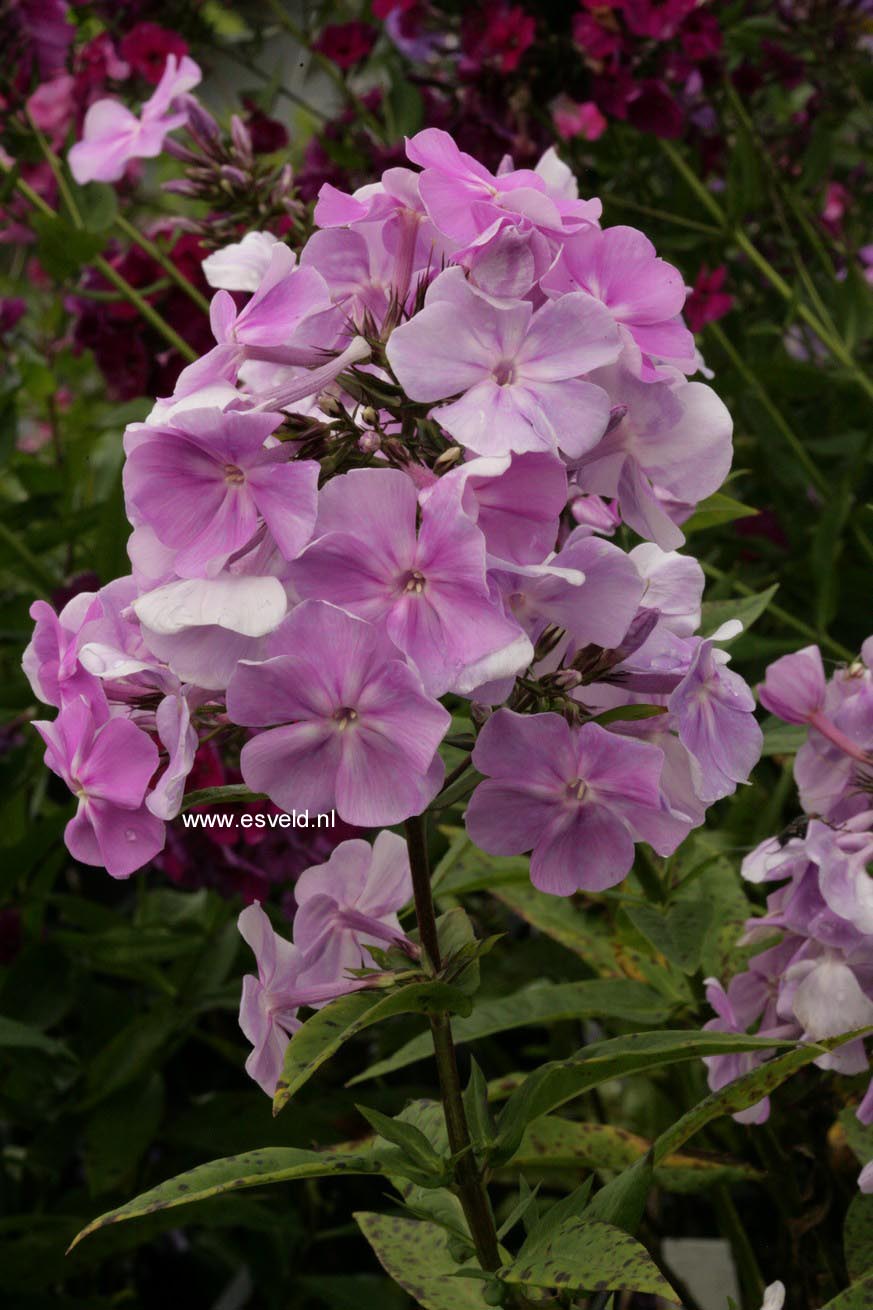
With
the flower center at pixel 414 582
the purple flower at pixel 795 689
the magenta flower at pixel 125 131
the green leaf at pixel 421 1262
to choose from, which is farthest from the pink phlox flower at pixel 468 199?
the magenta flower at pixel 125 131

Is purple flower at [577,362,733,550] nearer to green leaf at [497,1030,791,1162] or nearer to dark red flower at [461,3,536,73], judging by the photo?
green leaf at [497,1030,791,1162]

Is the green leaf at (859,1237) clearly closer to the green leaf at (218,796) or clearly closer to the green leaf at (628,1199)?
the green leaf at (628,1199)

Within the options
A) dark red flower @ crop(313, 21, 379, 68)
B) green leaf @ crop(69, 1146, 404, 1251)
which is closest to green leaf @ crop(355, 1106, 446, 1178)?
green leaf @ crop(69, 1146, 404, 1251)

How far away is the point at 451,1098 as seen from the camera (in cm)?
47

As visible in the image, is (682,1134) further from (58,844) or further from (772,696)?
(58,844)

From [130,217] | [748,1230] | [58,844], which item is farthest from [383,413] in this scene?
[130,217]

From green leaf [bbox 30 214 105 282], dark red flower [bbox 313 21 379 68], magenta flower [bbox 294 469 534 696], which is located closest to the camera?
magenta flower [bbox 294 469 534 696]

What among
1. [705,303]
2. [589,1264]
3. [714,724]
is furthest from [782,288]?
[589,1264]

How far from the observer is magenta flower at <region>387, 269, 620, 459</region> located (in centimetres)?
39

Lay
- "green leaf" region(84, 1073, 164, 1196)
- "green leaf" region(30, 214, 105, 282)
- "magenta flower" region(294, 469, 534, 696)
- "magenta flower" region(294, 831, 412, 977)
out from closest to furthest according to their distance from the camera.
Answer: "magenta flower" region(294, 469, 534, 696) → "magenta flower" region(294, 831, 412, 977) → "green leaf" region(84, 1073, 164, 1196) → "green leaf" region(30, 214, 105, 282)

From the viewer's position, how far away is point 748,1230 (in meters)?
0.91

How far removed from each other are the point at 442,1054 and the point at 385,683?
0.15 metres

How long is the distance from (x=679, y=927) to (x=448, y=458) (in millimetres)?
290

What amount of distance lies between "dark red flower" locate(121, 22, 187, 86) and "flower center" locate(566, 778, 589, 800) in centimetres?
83
